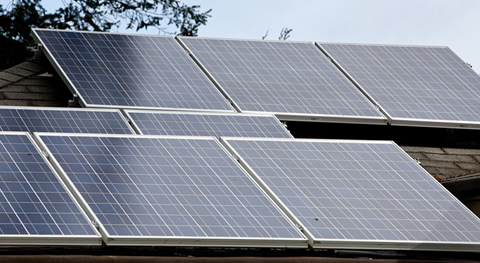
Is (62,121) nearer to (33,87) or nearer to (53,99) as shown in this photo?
(53,99)

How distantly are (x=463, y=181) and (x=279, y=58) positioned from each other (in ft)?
16.1

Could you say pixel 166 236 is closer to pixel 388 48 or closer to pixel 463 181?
pixel 463 181

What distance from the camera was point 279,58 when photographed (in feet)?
67.6

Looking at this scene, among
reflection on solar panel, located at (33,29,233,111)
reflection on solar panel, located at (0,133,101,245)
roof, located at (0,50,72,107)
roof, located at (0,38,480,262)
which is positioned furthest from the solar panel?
reflection on solar panel, located at (0,133,101,245)

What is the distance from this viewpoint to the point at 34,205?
42.7 feet

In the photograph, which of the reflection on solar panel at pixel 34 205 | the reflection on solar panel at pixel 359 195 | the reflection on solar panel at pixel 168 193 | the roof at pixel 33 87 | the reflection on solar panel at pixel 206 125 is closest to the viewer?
the reflection on solar panel at pixel 34 205

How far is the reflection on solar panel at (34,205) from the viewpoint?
12500 millimetres

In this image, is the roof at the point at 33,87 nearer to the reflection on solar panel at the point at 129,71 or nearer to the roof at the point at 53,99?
the roof at the point at 53,99

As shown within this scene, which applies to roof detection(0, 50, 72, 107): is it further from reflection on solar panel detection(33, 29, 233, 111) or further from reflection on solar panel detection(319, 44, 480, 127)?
reflection on solar panel detection(319, 44, 480, 127)

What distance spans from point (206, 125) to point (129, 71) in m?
2.56

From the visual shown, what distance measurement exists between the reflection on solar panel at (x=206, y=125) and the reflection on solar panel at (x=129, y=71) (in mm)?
705

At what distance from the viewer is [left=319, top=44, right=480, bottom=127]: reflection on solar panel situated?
19.4 metres

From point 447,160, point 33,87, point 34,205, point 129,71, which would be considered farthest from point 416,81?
point 34,205

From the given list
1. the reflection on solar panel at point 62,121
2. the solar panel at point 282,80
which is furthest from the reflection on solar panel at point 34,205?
the solar panel at point 282,80
